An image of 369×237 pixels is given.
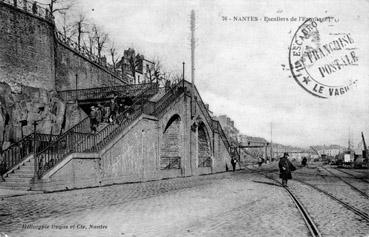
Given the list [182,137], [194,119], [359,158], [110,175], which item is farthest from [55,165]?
[359,158]

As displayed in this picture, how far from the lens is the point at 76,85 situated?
113 ft

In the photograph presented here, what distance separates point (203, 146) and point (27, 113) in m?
15.9

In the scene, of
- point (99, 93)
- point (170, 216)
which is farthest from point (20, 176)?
point (99, 93)

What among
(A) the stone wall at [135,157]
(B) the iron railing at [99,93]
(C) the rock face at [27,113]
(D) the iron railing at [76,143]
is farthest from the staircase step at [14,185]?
(B) the iron railing at [99,93]

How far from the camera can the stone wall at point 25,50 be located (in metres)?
26.3

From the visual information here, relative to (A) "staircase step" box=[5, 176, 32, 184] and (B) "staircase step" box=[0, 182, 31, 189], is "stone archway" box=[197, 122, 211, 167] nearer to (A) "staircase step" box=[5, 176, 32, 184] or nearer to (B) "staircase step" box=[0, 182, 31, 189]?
(A) "staircase step" box=[5, 176, 32, 184]

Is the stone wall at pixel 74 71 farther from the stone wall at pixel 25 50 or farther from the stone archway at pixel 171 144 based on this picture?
the stone archway at pixel 171 144

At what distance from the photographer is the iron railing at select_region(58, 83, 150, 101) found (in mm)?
28656

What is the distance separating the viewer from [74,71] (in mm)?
34469

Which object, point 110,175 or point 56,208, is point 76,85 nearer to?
point 110,175

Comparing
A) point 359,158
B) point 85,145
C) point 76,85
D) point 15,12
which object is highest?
point 15,12

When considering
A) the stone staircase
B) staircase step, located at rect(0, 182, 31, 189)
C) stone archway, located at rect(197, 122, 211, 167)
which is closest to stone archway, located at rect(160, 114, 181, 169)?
stone archway, located at rect(197, 122, 211, 167)

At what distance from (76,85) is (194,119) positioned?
1329cm

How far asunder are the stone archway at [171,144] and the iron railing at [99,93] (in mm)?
4035
